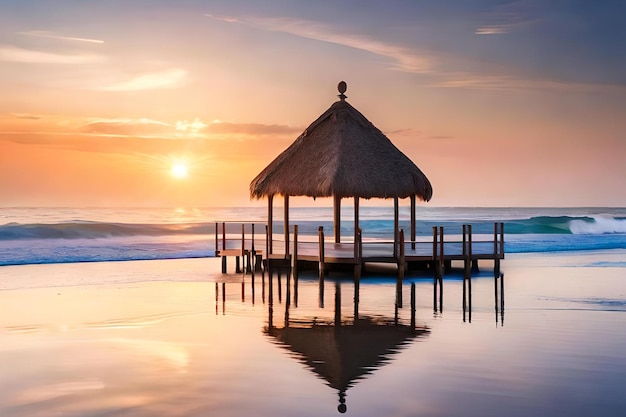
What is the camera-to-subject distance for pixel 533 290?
1892 cm

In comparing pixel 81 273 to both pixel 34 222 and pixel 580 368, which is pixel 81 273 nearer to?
pixel 580 368

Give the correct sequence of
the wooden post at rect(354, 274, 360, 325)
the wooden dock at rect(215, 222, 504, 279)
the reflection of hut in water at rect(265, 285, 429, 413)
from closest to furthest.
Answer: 1. the reflection of hut in water at rect(265, 285, 429, 413)
2. the wooden post at rect(354, 274, 360, 325)
3. the wooden dock at rect(215, 222, 504, 279)

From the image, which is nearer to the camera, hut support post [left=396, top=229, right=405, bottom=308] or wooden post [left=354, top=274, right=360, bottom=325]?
wooden post [left=354, top=274, right=360, bottom=325]

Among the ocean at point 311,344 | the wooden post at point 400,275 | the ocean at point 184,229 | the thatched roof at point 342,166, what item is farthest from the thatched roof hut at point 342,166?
the ocean at point 184,229

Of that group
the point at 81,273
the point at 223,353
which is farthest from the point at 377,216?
the point at 223,353

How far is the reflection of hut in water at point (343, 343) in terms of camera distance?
10250 millimetres

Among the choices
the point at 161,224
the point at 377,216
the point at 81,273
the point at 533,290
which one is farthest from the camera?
the point at 377,216

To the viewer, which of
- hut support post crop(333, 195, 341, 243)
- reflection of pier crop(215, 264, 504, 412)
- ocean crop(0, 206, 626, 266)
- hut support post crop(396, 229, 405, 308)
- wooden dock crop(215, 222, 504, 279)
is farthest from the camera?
ocean crop(0, 206, 626, 266)

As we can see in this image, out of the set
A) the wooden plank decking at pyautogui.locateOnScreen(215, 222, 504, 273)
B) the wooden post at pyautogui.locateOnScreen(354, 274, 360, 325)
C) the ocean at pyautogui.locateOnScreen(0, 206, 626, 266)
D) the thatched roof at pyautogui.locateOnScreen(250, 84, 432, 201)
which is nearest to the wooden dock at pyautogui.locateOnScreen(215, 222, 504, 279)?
the wooden plank decking at pyautogui.locateOnScreen(215, 222, 504, 273)

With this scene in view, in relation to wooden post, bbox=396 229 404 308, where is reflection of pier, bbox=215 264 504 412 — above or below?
below

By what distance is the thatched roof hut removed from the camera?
818 inches

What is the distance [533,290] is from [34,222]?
122ft

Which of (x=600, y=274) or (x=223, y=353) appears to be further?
(x=600, y=274)

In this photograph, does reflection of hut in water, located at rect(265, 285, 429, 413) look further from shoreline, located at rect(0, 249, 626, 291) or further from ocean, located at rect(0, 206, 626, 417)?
shoreline, located at rect(0, 249, 626, 291)
